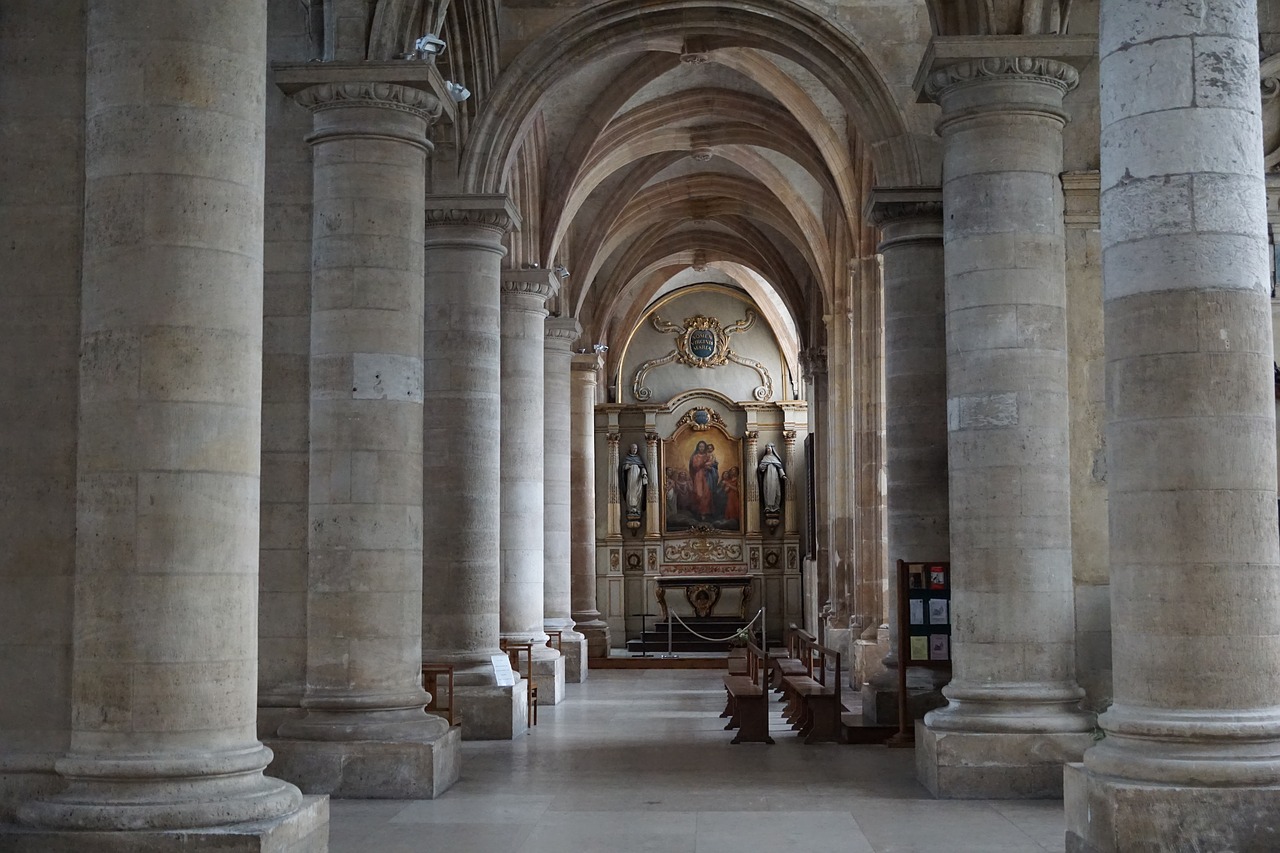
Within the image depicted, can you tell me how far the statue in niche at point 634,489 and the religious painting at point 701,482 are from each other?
2.67 ft

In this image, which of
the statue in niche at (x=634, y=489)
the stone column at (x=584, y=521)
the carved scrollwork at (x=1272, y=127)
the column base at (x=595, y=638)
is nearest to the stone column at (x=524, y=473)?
the column base at (x=595, y=638)

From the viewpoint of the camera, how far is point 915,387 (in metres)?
14.5

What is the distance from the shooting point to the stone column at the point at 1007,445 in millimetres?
10453

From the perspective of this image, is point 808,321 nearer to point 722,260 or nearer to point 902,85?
point 722,260

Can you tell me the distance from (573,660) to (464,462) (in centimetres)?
892

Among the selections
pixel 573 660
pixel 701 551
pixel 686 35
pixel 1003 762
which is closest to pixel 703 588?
pixel 701 551

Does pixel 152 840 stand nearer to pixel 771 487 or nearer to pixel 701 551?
pixel 701 551

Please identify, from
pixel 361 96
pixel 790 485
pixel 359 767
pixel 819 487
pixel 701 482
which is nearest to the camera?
pixel 359 767

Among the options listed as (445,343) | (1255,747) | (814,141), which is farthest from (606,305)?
(1255,747)

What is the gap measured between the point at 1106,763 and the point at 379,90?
733cm

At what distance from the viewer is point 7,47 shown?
23.6 ft

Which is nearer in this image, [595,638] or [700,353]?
[595,638]

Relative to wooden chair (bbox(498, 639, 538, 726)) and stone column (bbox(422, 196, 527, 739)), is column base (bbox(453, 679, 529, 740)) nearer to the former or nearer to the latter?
stone column (bbox(422, 196, 527, 739))

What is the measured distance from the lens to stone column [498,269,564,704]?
18078mm
